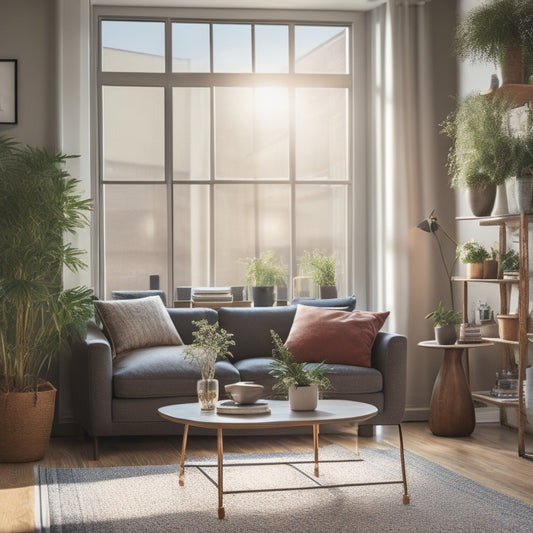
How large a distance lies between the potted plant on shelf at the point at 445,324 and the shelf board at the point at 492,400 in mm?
374

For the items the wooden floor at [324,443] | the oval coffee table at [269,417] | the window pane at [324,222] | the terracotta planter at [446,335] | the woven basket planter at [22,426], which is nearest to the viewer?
the oval coffee table at [269,417]

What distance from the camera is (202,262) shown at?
638 cm

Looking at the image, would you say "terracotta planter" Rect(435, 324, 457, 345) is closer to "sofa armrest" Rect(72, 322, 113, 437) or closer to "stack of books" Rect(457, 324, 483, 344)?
"stack of books" Rect(457, 324, 483, 344)

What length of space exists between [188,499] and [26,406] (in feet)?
4.50

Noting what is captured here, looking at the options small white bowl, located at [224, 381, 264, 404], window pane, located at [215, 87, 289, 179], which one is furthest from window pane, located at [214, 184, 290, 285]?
small white bowl, located at [224, 381, 264, 404]

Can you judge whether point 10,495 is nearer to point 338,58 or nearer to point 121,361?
point 121,361

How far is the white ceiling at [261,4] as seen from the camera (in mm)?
6195

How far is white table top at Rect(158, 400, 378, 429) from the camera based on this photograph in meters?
3.71

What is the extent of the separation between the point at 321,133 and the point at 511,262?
185 centimetres

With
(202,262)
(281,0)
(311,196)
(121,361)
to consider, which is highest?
(281,0)

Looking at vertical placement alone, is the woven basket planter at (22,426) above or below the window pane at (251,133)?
below

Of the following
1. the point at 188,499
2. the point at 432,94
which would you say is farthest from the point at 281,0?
the point at 188,499

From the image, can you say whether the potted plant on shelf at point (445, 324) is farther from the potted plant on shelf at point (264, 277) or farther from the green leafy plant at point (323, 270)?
the potted plant on shelf at point (264, 277)

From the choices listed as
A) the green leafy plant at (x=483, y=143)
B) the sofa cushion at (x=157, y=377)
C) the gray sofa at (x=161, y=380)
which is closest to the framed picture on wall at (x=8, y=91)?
the gray sofa at (x=161, y=380)
